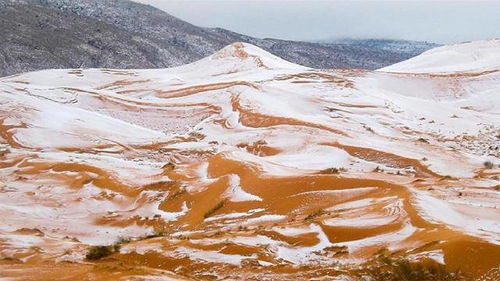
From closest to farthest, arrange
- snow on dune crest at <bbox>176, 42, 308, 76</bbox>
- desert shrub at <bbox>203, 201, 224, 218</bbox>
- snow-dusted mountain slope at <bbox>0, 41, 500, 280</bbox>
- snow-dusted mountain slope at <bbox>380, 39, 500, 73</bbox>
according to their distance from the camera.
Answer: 1. snow-dusted mountain slope at <bbox>0, 41, 500, 280</bbox>
2. desert shrub at <bbox>203, 201, 224, 218</bbox>
3. snow-dusted mountain slope at <bbox>380, 39, 500, 73</bbox>
4. snow on dune crest at <bbox>176, 42, 308, 76</bbox>

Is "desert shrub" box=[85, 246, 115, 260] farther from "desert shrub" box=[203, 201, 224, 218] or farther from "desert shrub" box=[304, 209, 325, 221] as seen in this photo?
"desert shrub" box=[304, 209, 325, 221]

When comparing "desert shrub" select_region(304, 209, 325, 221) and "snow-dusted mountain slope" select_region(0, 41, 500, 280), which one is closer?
"snow-dusted mountain slope" select_region(0, 41, 500, 280)

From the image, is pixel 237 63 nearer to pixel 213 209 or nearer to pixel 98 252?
pixel 213 209

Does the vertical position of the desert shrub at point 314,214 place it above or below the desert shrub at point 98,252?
above

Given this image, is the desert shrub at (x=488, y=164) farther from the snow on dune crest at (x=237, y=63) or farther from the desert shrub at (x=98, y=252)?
the snow on dune crest at (x=237, y=63)

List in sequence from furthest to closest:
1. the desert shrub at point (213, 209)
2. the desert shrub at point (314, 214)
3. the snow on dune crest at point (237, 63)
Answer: the snow on dune crest at point (237, 63) → the desert shrub at point (213, 209) → the desert shrub at point (314, 214)

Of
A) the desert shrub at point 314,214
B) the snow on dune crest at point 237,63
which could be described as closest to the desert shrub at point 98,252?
the desert shrub at point 314,214

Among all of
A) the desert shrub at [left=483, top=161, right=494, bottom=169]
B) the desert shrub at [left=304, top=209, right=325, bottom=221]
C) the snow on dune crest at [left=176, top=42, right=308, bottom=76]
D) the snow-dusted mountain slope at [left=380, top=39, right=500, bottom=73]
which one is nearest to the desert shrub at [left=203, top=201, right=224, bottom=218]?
the desert shrub at [left=304, top=209, right=325, bottom=221]
